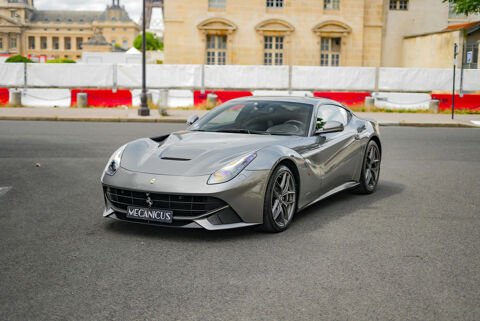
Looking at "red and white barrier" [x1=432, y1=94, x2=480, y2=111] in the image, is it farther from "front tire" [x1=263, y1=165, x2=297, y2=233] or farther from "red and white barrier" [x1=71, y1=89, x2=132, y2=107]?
"front tire" [x1=263, y1=165, x2=297, y2=233]

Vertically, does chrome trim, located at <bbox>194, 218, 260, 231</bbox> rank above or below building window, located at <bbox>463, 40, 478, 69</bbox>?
below

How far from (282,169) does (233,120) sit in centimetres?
132

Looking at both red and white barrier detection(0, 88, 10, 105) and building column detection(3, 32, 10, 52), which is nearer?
red and white barrier detection(0, 88, 10, 105)

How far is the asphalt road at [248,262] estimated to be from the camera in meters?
3.88

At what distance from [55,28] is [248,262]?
17811cm

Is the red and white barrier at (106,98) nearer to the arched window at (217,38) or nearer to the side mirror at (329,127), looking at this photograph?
the arched window at (217,38)

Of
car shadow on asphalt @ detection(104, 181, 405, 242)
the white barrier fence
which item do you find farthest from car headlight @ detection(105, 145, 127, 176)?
the white barrier fence

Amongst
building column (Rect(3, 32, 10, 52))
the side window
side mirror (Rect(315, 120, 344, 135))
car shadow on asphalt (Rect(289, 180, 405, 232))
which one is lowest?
car shadow on asphalt (Rect(289, 180, 405, 232))

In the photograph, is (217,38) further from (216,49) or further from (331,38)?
(331,38)

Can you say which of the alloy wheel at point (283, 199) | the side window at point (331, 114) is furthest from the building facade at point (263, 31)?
the alloy wheel at point (283, 199)

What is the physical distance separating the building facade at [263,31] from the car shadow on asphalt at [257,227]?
36.6 metres

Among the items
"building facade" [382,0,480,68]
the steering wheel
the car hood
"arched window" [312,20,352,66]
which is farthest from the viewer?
"building facade" [382,0,480,68]

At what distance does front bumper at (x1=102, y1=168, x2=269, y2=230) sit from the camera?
5.36m

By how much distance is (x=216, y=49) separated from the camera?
43594 mm
